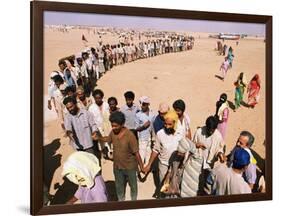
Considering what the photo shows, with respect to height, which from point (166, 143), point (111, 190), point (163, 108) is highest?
point (163, 108)

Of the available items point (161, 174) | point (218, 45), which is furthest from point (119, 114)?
point (218, 45)

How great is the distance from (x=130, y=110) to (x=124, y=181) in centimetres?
20

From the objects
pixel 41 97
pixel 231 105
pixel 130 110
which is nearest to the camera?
pixel 41 97

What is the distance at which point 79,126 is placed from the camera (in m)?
1.57

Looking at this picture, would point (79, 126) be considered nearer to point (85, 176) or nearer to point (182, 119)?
point (85, 176)

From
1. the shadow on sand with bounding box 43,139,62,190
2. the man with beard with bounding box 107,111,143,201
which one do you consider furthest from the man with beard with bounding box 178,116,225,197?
the shadow on sand with bounding box 43,139,62,190

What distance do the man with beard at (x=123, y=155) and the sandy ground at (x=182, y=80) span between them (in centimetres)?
2

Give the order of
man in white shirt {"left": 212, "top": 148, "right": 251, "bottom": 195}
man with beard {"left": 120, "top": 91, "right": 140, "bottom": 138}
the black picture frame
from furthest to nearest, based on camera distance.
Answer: man in white shirt {"left": 212, "top": 148, "right": 251, "bottom": 195}
man with beard {"left": 120, "top": 91, "right": 140, "bottom": 138}
the black picture frame

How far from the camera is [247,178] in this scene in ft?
5.82

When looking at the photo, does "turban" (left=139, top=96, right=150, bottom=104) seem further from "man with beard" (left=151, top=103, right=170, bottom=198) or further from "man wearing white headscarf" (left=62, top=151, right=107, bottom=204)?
"man wearing white headscarf" (left=62, top=151, right=107, bottom=204)

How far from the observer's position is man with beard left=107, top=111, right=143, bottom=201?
161cm

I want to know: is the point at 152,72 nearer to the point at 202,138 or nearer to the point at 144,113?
the point at 144,113

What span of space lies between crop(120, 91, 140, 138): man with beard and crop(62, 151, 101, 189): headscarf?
0.45 ft

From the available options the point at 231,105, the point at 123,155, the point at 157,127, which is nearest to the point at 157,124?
the point at 157,127
